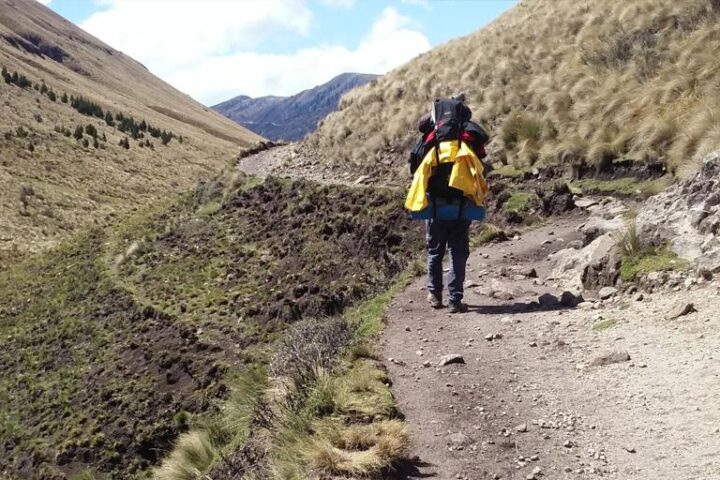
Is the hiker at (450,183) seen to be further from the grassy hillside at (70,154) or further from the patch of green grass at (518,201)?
the grassy hillside at (70,154)

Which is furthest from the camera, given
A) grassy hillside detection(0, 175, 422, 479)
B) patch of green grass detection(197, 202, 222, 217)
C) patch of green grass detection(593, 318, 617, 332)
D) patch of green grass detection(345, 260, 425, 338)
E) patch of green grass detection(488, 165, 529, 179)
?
patch of green grass detection(197, 202, 222, 217)

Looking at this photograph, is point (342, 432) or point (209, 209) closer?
point (342, 432)

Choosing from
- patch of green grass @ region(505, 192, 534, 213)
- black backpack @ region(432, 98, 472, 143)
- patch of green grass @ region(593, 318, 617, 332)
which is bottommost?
patch of green grass @ region(593, 318, 617, 332)

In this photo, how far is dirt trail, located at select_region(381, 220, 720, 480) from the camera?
408cm

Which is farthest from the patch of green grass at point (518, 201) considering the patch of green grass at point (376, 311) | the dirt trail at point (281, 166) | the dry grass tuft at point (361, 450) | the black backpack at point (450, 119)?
the dry grass tuft at point (361, 450)

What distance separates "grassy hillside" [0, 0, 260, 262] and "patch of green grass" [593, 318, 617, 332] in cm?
3824

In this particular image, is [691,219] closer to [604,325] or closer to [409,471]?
[604,325]

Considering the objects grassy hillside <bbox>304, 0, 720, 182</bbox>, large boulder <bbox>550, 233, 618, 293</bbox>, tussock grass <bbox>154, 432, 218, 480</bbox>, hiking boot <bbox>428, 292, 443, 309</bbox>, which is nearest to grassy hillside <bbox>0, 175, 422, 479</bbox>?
hiking boot <bbox>428, 292, 443, 309</bbox>

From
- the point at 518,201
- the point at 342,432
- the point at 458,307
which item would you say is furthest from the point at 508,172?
the point at 342,432

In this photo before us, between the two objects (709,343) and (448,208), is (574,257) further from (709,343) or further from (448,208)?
(709,343)

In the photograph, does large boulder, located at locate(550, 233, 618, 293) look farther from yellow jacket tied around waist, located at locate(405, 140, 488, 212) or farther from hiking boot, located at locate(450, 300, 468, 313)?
yellow jacket tied around waist, located at locate(405, 140, 488, 212)

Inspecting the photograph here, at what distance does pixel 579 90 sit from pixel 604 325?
1261 centimetres

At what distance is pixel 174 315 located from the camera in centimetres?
1841

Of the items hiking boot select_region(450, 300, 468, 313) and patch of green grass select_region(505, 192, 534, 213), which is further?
patch of green grass select_region(505, 192, 534, 213)
